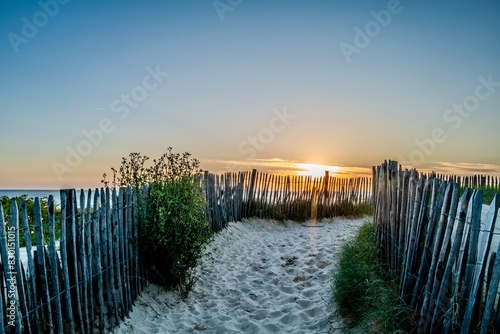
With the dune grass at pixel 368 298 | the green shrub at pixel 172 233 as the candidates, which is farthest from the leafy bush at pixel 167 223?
the dune grass at pixel 368 298

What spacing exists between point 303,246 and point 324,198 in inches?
204

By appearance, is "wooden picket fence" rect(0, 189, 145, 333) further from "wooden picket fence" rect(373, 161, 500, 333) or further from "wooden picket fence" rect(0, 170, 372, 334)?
"wooden picket fence" rect(373, 161, 500, 333)

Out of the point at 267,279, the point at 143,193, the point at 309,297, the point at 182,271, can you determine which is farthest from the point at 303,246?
the point at 143,193

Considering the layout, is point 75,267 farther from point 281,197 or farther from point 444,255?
point 281,197

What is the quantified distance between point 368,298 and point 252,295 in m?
2.25

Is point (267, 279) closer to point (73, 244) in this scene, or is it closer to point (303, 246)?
point (303, 246)

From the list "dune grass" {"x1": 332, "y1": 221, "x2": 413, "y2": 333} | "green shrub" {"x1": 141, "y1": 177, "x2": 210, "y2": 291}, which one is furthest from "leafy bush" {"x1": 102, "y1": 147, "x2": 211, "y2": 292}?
"dune grass" {"x1": 332, "y1": 221, "x2": 413, "y2": 333}

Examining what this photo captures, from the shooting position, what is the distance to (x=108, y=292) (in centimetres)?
472

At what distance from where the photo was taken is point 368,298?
184 inches

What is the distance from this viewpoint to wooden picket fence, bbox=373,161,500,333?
290 centimetres

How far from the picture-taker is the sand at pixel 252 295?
5.18 metres

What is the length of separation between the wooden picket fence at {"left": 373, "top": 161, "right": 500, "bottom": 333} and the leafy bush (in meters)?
3.01

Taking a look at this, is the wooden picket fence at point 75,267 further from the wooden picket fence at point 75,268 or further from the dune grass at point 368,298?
the dune grass at point 368,298

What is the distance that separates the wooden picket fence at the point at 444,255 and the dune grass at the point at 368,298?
17 centimetres
